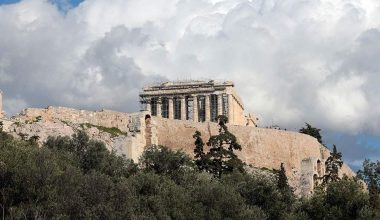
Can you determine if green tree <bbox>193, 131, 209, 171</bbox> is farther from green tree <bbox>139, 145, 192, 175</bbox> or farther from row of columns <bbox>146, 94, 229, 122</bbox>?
row of columns <bbox>146, 94, 229, 122</bbox>

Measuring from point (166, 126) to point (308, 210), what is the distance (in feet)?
64.7

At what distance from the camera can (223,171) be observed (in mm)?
57656

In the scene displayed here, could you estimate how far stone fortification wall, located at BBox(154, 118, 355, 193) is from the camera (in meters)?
64.9

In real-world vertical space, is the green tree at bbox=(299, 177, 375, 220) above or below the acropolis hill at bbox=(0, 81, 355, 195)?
below

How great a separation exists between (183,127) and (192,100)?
57.7 ft

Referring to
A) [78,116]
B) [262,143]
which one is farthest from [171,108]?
[78,116]

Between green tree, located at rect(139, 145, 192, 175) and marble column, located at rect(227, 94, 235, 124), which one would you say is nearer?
green tree, located at rect(139, 145, 192, 175)

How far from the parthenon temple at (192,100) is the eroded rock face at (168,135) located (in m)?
11.2

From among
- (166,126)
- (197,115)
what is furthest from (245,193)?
(197,115)

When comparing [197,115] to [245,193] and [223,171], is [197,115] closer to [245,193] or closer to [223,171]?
[223,171]

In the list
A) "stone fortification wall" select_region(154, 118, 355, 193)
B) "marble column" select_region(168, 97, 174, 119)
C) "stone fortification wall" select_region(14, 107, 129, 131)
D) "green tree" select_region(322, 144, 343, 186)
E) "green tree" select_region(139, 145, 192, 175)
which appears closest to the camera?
"green tree" select_region(139, 145, 192, 175)

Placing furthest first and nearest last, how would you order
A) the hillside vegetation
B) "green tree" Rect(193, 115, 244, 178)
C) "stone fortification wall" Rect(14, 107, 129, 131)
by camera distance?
"green tree" Rect(193, 115, 244, 178), "stone fortification wall" Rect(14, 107, 129, 131), the hillside vegetation

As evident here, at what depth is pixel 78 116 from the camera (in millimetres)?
57625

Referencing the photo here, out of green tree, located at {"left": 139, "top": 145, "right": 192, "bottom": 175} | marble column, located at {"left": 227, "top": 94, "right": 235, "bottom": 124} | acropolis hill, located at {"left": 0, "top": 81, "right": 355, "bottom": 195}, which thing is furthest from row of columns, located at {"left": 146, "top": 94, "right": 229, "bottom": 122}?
green tree, located at {"left": 139, "top": 145, "right": 192, "bottom": 175}
